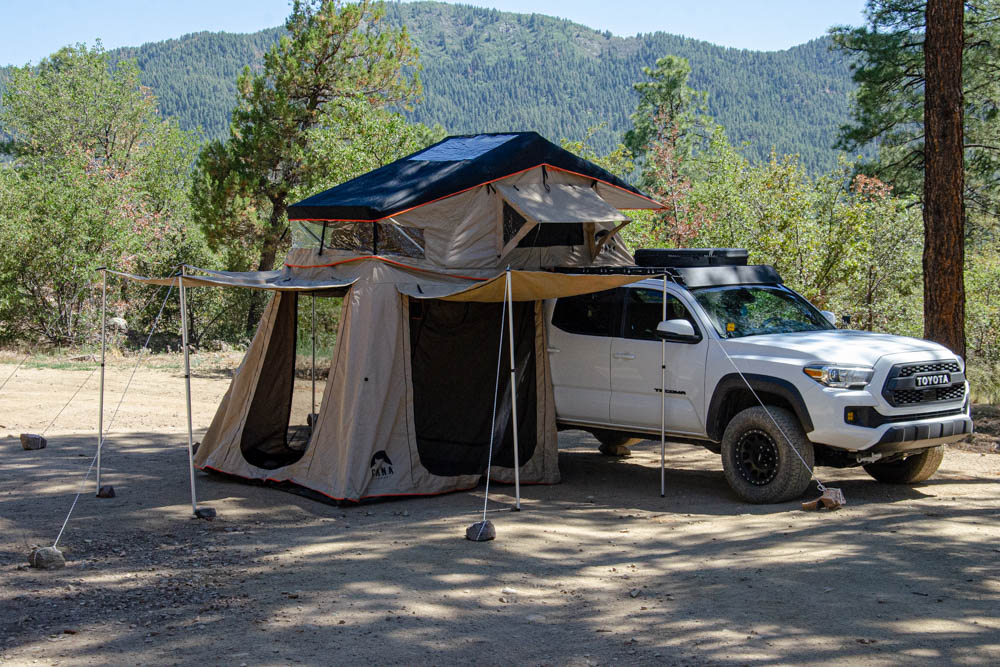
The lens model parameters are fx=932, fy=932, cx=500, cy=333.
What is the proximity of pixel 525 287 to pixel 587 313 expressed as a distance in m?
1.34

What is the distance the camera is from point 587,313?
916cm

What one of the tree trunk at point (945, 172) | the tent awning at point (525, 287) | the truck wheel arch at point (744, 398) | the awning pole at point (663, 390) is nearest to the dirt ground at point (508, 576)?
the awning pole at point (663, 390)

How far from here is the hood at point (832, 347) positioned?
7527 mm

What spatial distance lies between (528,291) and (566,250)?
6.17ft

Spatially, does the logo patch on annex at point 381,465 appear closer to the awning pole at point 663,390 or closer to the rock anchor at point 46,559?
the awning pole at point 663,390

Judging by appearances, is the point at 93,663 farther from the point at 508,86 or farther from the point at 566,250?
the point at 508,86

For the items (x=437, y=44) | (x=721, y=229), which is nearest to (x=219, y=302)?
(x=721, y=229)

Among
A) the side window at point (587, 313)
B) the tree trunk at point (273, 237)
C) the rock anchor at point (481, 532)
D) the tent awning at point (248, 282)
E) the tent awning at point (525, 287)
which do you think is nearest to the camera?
the rock anchor at point (481, 532)

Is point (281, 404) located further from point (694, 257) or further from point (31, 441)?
point (694, 257)

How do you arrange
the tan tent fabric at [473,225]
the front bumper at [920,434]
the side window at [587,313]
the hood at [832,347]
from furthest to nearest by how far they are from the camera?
the side window at [587,313] < the tan tent fabric at [473,225] < the hood at [832,347] < the front bumper at [920,434]

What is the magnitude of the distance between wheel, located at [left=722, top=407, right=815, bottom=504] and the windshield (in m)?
0.88

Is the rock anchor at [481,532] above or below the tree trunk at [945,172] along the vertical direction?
below

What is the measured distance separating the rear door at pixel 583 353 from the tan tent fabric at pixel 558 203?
80 centimetres

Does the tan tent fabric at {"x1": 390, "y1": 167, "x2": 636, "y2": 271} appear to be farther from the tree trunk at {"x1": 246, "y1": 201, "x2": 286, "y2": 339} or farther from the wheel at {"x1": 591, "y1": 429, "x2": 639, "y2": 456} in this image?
the tree trunk at {"x1": 246, "y1": 201, "x2": 286, "y2": 339}
